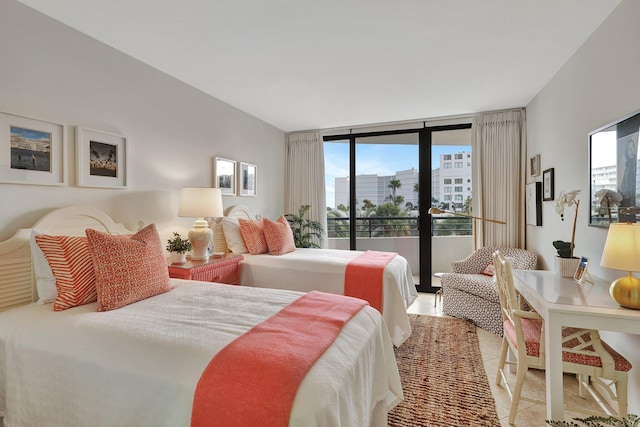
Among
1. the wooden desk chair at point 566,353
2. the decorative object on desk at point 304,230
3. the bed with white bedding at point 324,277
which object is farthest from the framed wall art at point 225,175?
the wooden desk chair at point 566,353

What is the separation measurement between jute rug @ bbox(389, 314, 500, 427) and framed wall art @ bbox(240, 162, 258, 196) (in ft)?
8.80

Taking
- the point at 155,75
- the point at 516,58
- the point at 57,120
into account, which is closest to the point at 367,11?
the point at 516,58

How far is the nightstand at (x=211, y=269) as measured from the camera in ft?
8.50

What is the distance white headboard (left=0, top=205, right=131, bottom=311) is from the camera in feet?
5.97

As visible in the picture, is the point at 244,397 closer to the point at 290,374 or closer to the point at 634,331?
the point at 290,374

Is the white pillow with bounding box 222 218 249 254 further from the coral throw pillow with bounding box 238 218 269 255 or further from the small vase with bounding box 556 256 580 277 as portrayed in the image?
the small vase with bounding box 556 256 580 277

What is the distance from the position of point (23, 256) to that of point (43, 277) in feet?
0.81

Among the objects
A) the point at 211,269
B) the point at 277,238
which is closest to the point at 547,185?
the point at 277,238

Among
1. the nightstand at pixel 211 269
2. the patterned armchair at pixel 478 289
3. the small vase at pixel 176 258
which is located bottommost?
the patterned armchair at pixel 478 289

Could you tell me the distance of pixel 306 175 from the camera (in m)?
5.22

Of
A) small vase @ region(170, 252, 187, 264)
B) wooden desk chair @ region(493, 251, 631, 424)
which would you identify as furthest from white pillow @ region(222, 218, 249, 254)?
wooden desk chair @ region(493, 251, 631, 424)

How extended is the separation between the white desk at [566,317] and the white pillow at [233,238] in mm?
2755

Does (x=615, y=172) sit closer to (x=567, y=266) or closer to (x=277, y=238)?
(x=567, y=266)

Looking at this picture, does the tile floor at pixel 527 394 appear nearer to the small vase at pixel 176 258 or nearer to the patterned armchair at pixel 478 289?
the patterned armchair at pixel 478 289
